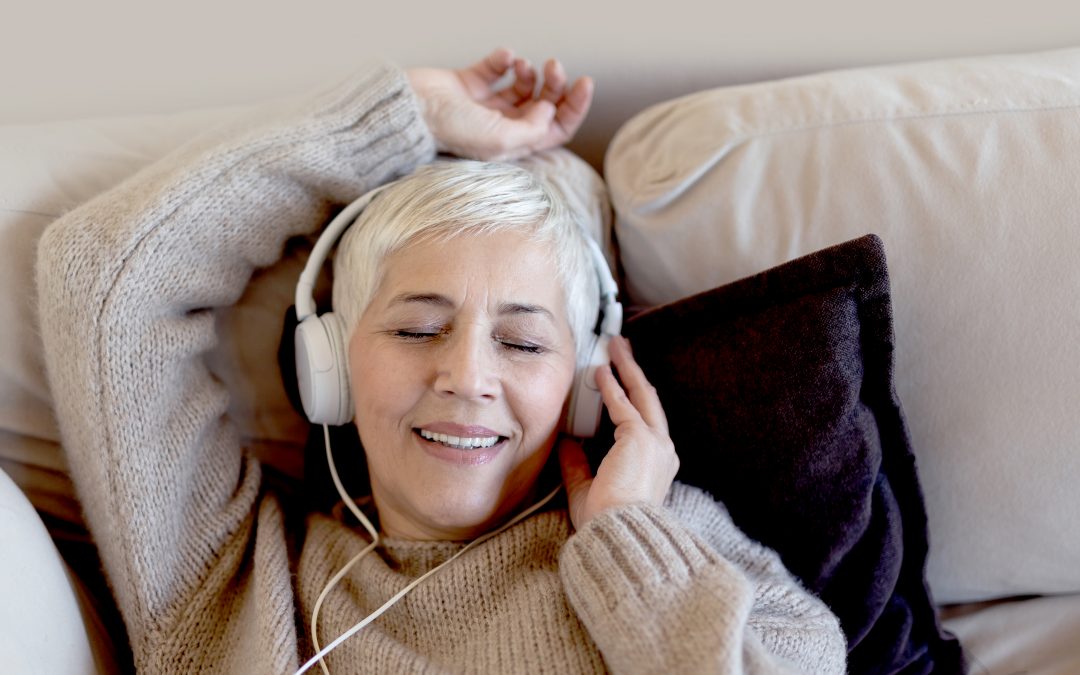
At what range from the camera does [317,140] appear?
1122mm

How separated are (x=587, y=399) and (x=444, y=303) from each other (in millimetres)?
227

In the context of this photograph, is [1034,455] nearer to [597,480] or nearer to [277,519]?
[597,480]

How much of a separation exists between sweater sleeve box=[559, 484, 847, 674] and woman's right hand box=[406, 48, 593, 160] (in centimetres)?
57

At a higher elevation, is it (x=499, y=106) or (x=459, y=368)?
(x=499, y=106)

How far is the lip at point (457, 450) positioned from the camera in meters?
1.00

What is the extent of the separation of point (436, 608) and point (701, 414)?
40cm

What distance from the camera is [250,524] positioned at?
1129mm

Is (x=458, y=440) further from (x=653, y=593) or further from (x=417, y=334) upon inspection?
(x=653, y=593)

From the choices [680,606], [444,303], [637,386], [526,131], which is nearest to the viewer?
[680,606]

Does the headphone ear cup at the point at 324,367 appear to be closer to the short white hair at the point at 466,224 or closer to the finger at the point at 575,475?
the short white hair at the point at 466,224

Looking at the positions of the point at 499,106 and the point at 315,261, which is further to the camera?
the point at 499,106

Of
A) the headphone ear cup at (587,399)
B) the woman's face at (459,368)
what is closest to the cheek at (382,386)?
the woman's face at (459,368)

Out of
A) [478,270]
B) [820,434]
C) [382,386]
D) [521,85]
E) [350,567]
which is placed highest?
[521,85]

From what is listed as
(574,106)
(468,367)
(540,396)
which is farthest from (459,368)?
(574,106)
